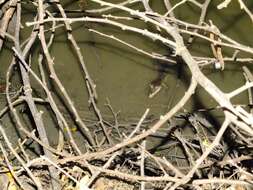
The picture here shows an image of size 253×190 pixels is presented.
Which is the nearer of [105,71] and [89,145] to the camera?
[89,145]

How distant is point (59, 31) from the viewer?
13.0ft

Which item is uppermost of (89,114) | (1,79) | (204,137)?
(1,79)

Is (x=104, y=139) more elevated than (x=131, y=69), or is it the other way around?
(x=131, y=69)

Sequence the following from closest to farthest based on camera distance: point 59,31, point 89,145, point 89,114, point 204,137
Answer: point 204,137 < point 89,145 < point 89,114 < point 59,31

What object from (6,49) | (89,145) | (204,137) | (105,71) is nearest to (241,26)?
(105,71)

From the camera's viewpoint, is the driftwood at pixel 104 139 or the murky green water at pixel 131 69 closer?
the driftwood at pixel 104 139

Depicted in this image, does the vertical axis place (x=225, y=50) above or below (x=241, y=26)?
below

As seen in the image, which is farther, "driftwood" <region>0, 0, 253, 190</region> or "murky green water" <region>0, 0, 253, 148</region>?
"murky green water" <region>0, 0, 253, 148</region>

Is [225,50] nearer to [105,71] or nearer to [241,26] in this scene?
[241,26]

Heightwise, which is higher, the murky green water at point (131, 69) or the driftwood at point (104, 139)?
the murky green water at point (131, 69)

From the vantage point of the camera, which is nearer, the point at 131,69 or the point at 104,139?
the point at 104,139

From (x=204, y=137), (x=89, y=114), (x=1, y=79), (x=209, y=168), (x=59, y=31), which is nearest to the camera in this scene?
(x=209, y=168)

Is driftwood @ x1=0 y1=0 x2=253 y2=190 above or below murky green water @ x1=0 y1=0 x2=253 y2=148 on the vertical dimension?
below

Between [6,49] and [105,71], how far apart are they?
90 cm
